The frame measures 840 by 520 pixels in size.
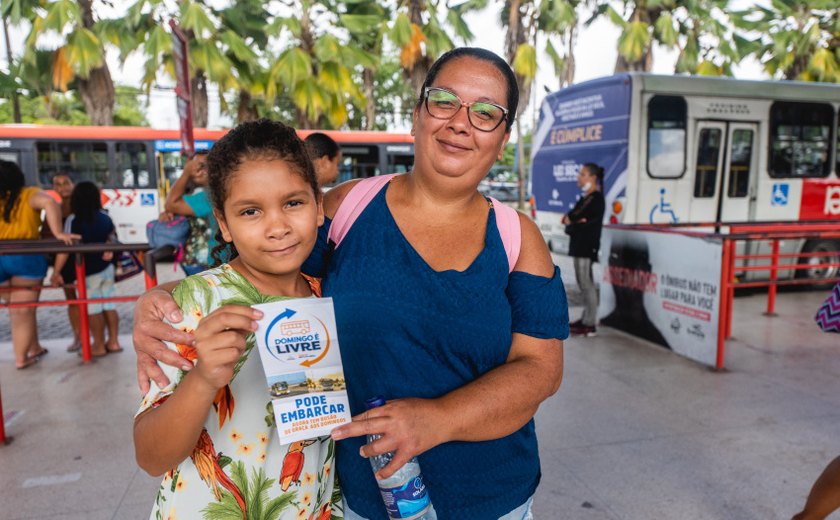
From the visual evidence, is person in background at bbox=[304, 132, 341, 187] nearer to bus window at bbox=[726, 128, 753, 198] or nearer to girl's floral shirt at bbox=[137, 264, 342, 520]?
girl's floral shirt at bbox=[137, 264, 342, 520]

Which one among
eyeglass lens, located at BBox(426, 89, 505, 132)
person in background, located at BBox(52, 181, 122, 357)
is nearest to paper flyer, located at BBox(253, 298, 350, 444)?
eyeglass lens, located at BBox(426, 89, 505, 132)

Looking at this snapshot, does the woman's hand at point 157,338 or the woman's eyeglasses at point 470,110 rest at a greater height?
the woman's eyeglasses at point 470,110

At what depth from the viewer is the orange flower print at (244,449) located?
1216 millimetres

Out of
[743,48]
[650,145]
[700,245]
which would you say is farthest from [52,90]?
[743,48]

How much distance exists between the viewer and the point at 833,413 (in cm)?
411

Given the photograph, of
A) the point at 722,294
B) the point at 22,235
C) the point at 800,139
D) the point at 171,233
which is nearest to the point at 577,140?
the point at 800,139

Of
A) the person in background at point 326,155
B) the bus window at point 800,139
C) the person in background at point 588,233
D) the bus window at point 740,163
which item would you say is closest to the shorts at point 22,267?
the person in background at point 326,155

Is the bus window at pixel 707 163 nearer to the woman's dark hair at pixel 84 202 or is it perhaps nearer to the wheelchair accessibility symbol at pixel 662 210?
the wheelchair accessibility symbol at pixel 662 210

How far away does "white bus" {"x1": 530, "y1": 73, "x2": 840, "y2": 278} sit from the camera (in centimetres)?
820

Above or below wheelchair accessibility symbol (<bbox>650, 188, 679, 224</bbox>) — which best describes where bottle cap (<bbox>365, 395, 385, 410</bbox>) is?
below

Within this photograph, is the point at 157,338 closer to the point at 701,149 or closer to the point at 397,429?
the point at 397,429

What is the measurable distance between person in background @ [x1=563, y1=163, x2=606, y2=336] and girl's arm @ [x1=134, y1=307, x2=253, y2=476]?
5617mm

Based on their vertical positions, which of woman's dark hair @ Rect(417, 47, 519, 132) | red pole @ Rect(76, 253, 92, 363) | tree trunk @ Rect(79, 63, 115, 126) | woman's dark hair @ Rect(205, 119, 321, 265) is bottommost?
red pole @ Rect(76, 253, 92, 363)

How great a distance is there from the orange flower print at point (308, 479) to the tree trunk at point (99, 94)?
14920mm
